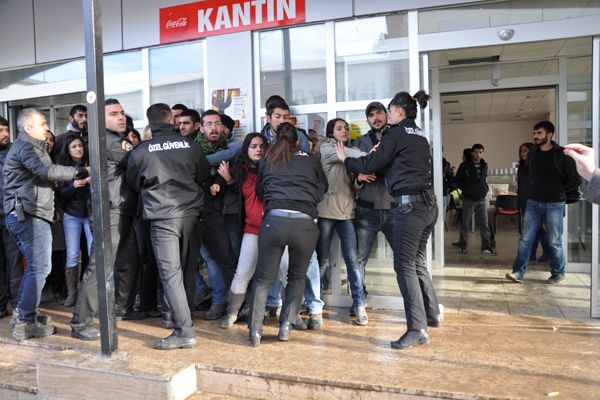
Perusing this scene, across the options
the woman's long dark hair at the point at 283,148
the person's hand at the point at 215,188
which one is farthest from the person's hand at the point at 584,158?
the person's hand at the point at 215,188

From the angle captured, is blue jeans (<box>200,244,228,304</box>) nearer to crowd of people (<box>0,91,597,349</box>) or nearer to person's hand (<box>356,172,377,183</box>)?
crowd of people (<box>0,91,597,349</box>)

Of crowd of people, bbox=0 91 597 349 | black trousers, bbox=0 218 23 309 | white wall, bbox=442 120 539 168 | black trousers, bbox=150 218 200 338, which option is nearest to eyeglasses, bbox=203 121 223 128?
crowd of people, bbox=0 91 597 349

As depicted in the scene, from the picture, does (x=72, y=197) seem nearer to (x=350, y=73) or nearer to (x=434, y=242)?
(x=350, y=73)

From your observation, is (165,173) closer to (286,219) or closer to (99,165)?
(99,165)

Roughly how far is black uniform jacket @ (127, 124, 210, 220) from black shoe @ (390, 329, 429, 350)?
5.65 feet

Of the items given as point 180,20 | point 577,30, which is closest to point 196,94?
point 180,20

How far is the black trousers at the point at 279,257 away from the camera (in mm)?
3492

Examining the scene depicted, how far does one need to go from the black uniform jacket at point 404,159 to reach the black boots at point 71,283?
2997mm

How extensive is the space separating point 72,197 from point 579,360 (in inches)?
163

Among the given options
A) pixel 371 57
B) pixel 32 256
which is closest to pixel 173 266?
pixel 32 256

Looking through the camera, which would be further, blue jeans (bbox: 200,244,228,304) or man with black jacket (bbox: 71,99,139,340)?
blue jeans (bbox: 200,244,228,304)

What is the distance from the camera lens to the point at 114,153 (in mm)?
3930

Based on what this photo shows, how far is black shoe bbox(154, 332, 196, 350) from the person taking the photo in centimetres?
354

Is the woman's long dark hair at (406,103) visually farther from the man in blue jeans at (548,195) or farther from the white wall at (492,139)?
the white wall at (492,139)
